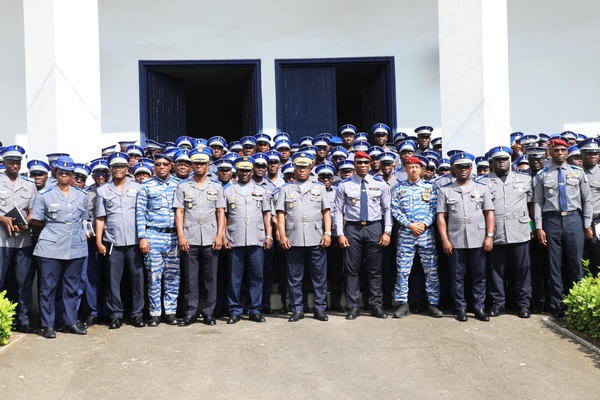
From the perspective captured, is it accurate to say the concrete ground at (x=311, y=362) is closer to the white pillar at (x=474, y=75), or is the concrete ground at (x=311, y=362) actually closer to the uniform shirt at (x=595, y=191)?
the uniform shirt at (x=595, y=191)

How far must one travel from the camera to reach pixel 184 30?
1219 centimetres

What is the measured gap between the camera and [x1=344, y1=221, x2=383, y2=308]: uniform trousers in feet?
26.0

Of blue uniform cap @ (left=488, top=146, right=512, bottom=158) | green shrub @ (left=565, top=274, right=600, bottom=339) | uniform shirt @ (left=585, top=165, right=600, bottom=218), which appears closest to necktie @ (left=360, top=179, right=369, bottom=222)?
blue uniform cap @ (left=488, top=146, right=512, bottom=158)

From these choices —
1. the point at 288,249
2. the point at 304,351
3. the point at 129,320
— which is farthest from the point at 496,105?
the point at 129,320

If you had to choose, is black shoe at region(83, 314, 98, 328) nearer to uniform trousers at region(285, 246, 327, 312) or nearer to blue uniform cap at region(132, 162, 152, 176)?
blue uniform cap at region(132, 162, 152, 176)

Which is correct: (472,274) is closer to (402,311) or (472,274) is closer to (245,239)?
(402,311)

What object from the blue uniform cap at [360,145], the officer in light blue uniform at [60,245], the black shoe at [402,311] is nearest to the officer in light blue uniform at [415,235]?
the black shoe at [402,311]

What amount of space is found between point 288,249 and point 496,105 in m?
3.43

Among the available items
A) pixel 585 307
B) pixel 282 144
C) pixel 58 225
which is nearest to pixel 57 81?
pixel 58 225

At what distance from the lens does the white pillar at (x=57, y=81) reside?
30.2 feet

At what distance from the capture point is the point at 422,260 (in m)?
7.98

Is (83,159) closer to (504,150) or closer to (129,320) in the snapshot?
(129,320)

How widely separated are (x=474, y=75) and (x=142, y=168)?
4336mm

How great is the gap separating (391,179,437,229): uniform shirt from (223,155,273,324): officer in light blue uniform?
145cm
